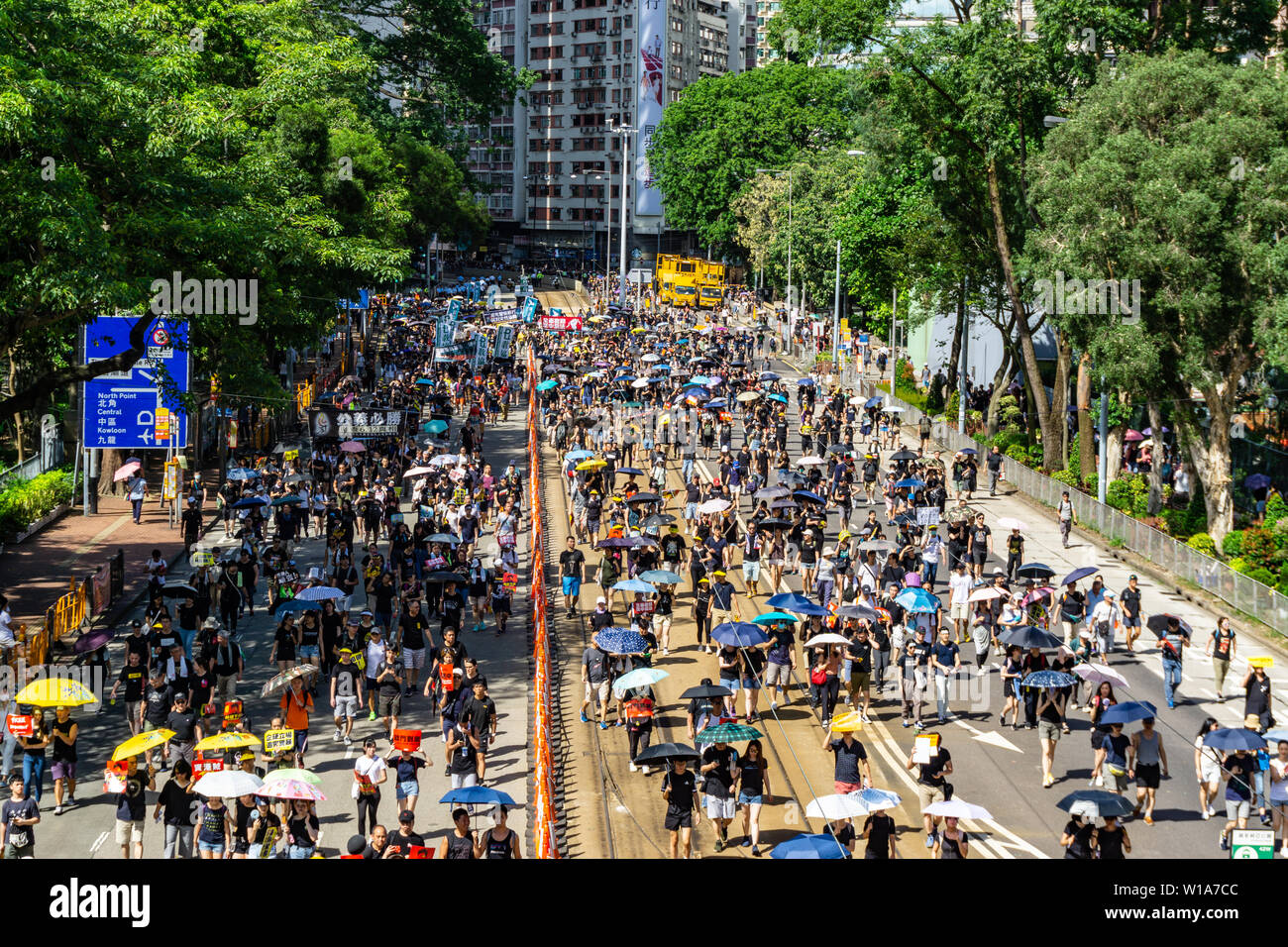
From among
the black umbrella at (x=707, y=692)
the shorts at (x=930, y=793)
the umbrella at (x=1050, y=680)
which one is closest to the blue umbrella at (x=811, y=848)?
the shorts at (x=930, y=793)

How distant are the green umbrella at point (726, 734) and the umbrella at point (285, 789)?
473cm

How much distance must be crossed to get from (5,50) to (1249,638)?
26.3m

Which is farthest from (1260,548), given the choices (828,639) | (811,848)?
(811,848)

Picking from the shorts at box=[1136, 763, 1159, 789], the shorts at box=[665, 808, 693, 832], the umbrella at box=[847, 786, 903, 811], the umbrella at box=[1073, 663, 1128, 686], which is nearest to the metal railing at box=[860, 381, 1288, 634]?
the umbrella at box=[1073, 663, 1128, 686]

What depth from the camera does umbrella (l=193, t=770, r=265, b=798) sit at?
1449 cm

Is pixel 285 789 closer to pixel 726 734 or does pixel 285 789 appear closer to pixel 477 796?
pixel 477 796

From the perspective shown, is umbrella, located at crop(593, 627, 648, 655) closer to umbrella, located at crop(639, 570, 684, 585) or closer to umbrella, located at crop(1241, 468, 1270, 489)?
umbrella, located at crop(639, 570, 684, 585)

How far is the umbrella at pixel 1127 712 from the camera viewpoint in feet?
57.6

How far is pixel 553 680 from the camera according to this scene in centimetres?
2402

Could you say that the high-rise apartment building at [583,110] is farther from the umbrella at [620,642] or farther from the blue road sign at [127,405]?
the umbrella at [620,642]

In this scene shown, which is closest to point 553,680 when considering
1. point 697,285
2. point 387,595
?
point 387,595

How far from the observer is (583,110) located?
14750 centimetres

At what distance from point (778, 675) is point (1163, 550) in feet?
49.4
